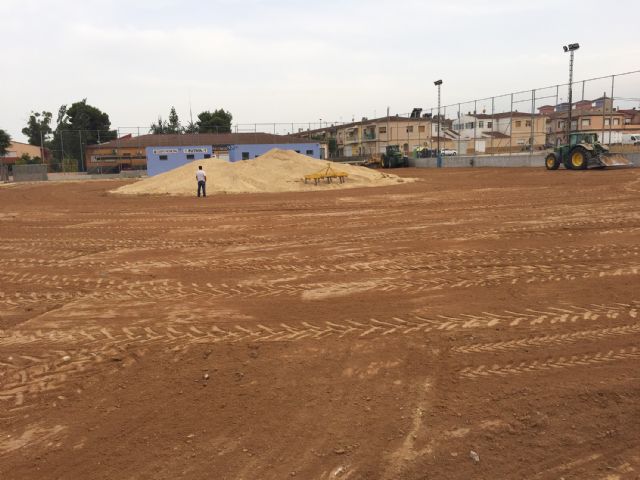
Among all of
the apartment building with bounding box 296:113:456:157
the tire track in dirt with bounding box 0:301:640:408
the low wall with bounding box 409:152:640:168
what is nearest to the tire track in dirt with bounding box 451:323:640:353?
the tire track in dirt with bounding box 0:301:640:408

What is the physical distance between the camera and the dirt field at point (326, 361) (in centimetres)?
329

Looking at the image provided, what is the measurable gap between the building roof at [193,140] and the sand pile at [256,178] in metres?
30.3

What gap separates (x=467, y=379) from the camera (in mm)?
4203

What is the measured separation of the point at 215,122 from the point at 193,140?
693 inches

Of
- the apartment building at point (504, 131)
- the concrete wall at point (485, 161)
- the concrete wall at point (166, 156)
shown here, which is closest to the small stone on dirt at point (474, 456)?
the concrete wall at point (485, 161)

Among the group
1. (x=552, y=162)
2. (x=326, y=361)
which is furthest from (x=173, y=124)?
(x=326, y=361)

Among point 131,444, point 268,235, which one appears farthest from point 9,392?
point 268,235

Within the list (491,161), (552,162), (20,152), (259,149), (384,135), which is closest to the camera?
(552,162)

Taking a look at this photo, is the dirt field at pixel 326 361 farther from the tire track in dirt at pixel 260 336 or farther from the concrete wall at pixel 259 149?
the concrete wall at pixel 259 149

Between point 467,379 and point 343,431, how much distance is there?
126cm

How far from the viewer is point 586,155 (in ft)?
92.1

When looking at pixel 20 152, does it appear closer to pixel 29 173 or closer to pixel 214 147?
pixel 29 173

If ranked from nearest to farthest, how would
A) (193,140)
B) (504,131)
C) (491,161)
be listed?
(491,161) → (504,131) → (193,140)

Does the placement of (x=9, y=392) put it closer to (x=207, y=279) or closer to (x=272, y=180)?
(x=207, y=279)
